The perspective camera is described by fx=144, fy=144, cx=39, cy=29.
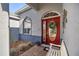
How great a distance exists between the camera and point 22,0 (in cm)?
152

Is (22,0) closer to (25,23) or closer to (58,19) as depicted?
(25,23)

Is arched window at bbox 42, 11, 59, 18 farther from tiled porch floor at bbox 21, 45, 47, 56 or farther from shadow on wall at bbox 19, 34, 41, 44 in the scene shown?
tiled porch floor at bbox 21, 45, 47, 56

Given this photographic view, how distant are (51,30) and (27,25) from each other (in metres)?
0.26

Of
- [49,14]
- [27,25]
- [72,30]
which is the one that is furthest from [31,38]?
[72,30]

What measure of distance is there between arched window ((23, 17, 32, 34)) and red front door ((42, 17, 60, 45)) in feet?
0.45

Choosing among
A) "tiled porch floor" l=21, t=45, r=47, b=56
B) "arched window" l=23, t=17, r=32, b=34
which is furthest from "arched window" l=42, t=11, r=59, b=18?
"tiled porch floor" l=21, t=45, r=47, b=56

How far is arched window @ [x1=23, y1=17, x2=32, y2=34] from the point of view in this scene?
1508 millimetres

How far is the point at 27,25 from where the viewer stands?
4.99 ft

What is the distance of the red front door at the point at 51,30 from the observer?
1.51 metres

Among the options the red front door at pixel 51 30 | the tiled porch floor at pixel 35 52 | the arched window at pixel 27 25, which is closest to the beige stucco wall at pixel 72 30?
the red front door at pixel 51 30

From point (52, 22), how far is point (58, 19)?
7cm

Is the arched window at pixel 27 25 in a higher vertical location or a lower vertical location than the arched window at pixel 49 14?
lower

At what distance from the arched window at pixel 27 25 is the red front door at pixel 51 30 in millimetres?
138

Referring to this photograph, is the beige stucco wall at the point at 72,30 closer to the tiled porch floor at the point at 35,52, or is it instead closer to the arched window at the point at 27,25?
the tiled porch floor at the point at 35,52
